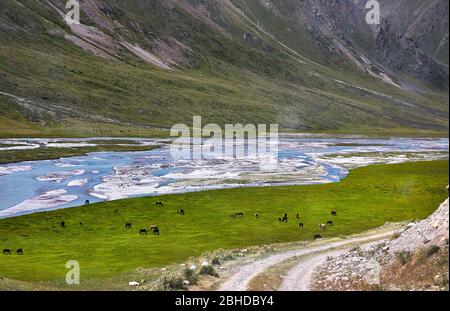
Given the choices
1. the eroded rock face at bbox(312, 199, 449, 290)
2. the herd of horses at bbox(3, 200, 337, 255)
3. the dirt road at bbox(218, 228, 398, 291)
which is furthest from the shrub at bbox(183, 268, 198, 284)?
the herd of horses at bbox(3, 200, 337, 255)

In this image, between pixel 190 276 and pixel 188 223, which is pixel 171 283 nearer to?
pixel 190 276

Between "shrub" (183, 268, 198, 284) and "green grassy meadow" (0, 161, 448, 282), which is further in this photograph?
"green grassy meadow" (0, 161, 448, 282)

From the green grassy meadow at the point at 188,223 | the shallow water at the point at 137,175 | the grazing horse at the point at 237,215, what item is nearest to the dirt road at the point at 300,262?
the green grassy meadow at the point at 188,223

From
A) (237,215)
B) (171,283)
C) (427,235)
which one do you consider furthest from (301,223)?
(171,283)

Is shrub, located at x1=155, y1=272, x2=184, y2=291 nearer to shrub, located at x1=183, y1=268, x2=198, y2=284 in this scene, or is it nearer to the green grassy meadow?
shrub, located at x1=183, y1=268, x2=198, y2=284
